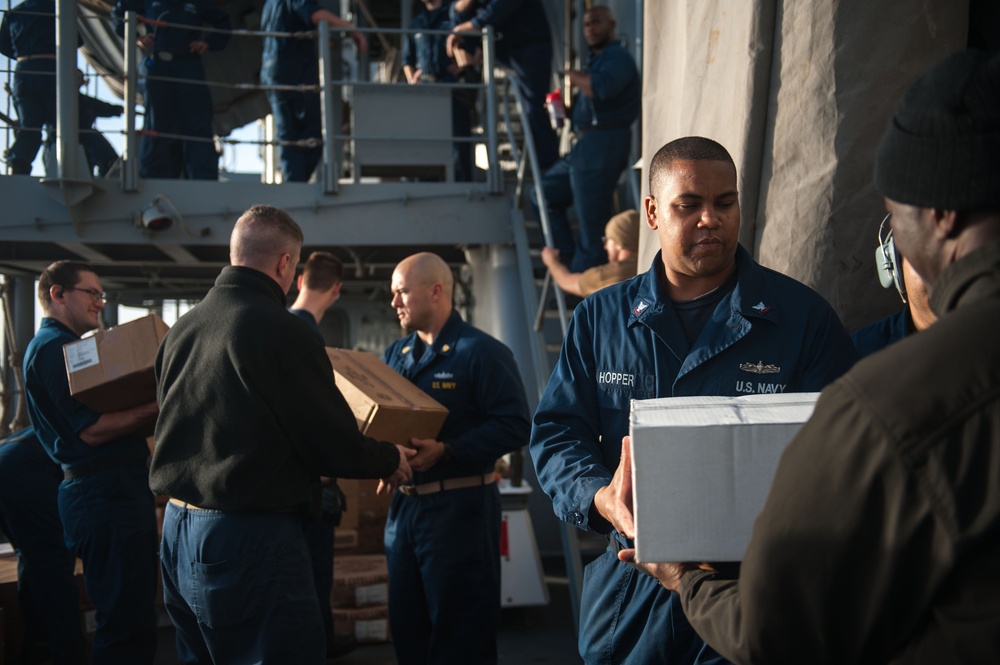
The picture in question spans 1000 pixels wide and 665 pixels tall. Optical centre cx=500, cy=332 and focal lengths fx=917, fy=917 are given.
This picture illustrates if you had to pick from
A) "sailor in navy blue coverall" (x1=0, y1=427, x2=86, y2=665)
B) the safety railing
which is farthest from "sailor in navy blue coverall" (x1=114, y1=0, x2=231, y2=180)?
"sailor in navy blue coverall" (x1=0, y1=427, x2=86, y2=665)

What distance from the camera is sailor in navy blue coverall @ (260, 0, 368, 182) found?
286 inches

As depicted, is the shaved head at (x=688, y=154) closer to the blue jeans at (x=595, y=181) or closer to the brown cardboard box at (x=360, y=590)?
the blue jeans at (x=595, y=181)

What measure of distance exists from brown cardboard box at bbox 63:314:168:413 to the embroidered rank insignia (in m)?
2.62

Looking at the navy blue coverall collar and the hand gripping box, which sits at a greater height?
the navy blue coverall collar

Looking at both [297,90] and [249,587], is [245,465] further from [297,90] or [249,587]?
[297,90]

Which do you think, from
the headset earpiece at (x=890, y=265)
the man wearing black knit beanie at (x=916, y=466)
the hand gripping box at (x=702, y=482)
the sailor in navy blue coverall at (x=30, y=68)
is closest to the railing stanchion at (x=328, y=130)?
the sailor in navy blue coverall at (x=30, y=68)

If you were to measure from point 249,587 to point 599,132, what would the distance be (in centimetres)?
378

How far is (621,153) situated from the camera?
568cm

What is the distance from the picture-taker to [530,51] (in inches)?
275

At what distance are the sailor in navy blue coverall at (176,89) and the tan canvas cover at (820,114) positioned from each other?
5.54m

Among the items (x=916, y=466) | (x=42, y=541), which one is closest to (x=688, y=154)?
(x=916, y=466)

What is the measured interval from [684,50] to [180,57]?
551cm

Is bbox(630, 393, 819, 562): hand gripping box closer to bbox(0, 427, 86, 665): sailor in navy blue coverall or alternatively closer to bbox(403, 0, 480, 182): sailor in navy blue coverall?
bbox(0, 427, 86, 665): sailor in navy blue coverall

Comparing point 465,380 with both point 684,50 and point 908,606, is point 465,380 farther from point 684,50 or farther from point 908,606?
point 908,606
